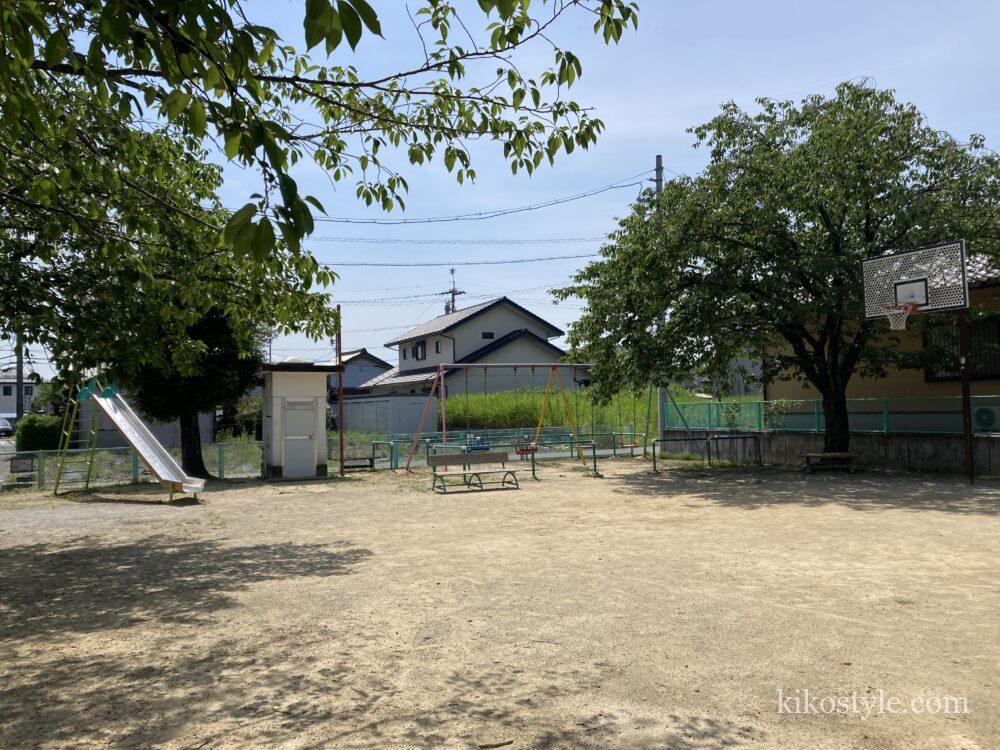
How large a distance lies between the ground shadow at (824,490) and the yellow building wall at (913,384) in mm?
3095

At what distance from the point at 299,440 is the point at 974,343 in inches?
612

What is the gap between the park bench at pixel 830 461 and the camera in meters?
16.5

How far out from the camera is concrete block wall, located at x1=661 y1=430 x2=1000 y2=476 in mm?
15062

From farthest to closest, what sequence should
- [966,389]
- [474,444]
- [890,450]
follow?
[474,444], [890,450], [966,389]

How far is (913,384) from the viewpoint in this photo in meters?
18.3

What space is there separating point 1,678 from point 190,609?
1657mm

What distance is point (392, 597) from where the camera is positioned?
20.2ft

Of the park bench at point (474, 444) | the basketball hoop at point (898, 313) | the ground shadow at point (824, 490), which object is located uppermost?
the basketball hoop at point (898, 313)

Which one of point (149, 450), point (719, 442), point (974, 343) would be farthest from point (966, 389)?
point (149, 450)

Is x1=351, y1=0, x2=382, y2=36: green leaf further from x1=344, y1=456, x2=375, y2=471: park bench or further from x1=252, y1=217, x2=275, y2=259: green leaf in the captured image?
x1=344, y1=456, x2=375, y2=471: park bench

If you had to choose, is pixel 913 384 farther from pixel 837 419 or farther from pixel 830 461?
pixel 830 461

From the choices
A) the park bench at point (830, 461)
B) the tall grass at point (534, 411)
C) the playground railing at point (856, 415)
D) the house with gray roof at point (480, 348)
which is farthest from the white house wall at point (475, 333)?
the park bench at point (830, 461)

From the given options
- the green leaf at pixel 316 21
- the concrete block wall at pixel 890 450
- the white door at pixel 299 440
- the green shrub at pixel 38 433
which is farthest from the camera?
the green shrub at pixel 38 433

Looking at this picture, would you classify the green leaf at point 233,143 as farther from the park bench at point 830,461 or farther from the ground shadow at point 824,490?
the park bench at point 830,461
